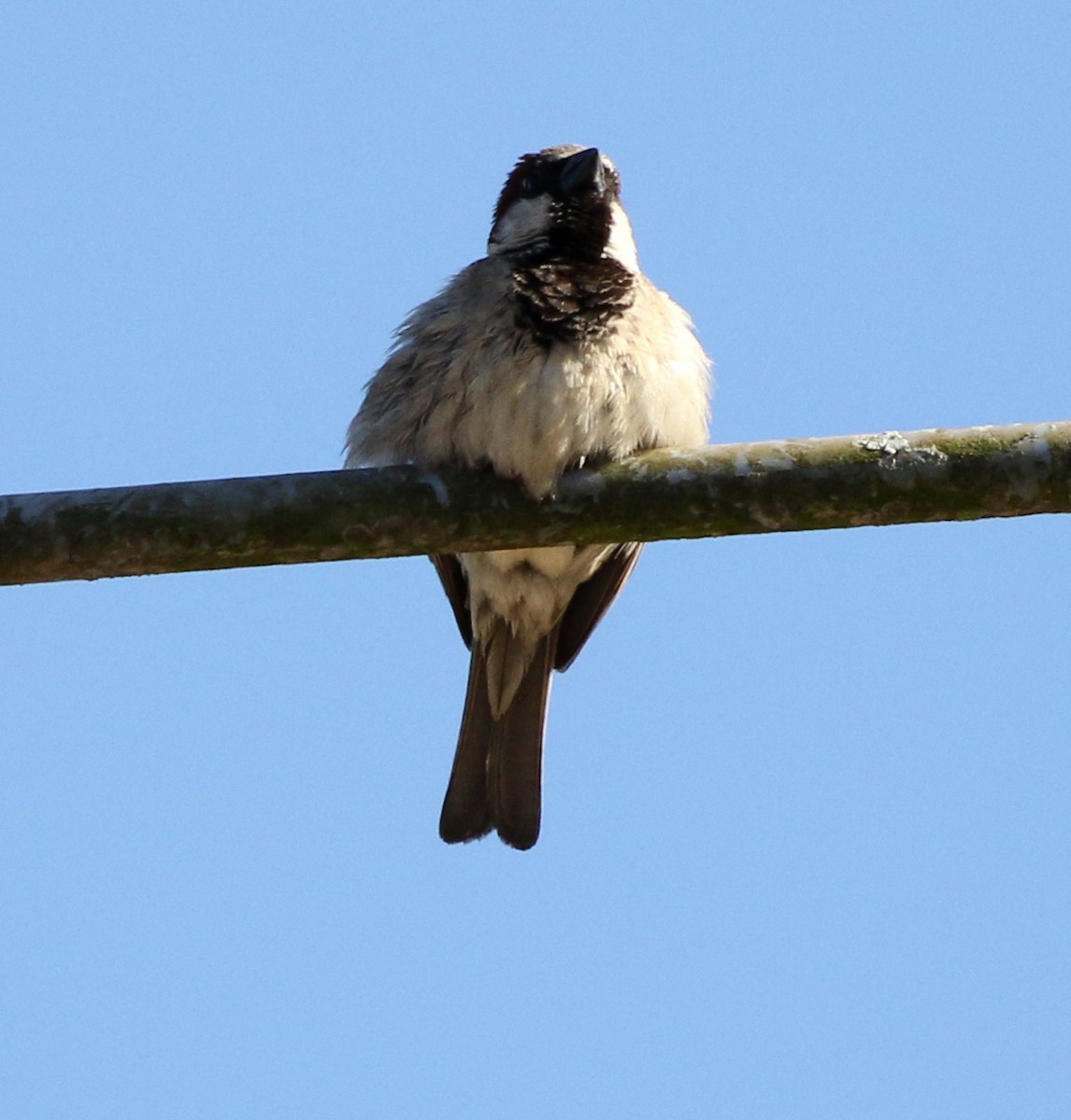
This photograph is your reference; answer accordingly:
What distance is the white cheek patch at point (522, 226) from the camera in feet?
13.1

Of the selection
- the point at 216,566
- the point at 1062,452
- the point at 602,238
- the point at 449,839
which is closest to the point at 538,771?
the point at 449,839

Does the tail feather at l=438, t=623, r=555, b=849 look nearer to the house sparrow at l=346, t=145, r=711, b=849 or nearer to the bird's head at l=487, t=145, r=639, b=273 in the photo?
the house sparrow at l=346, t=145, r=711, b=849

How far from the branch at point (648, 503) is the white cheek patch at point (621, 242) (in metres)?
1.23

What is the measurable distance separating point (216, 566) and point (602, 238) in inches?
65.4

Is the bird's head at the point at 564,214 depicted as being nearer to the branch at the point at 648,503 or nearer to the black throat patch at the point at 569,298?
the black throat patch at the point at 569,298

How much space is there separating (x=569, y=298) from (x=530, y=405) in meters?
0.37

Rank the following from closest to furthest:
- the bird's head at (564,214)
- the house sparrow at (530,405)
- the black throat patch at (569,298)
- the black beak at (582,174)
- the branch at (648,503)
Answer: the branch at (648,503) < the house sparrow at (530,405) < the black throat patch at (569,298) < the bird's head at (564,214) < the black beak at (582,174)

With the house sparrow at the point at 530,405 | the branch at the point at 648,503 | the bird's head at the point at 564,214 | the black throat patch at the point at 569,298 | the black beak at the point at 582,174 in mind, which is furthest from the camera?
the black beak at the point at 582,174

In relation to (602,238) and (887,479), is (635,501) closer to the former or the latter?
(887,479)

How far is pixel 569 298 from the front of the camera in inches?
145

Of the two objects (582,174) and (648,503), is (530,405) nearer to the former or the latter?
(648,503)

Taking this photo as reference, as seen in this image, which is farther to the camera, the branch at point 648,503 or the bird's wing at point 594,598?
the bird's wing at point 594,598

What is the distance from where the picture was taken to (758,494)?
2.75 m

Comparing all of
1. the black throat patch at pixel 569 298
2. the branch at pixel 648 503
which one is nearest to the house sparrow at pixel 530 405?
the black throat patch at pixel 569 298
